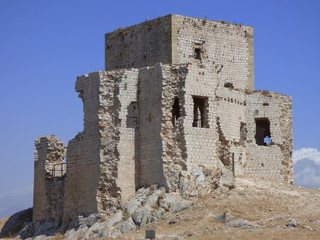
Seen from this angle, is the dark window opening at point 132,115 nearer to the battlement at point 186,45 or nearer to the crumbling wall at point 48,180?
the battlement at point 186,45

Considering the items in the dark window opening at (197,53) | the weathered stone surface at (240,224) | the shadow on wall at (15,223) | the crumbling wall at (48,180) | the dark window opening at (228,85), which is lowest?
the shadow on wall at (15,223)

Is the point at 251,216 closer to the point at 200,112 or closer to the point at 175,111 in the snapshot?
the point at 200,112

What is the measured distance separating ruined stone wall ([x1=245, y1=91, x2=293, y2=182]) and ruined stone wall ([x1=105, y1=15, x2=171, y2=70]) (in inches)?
179

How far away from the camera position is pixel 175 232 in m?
34.2

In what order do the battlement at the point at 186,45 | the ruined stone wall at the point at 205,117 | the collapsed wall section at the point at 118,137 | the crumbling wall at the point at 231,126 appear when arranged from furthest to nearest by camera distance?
the battlement at the point at 186,45
the crumbling wall at the point at 231,126
the collapsed wall section at the point at 118,137
the ruined stone wall at the point at 205,117

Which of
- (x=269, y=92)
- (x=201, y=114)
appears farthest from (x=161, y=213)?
(x=269, y=92)

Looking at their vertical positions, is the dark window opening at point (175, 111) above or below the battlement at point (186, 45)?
below

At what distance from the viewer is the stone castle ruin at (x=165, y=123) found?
1510 inches

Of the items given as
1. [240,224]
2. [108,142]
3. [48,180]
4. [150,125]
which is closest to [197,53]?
[150,125]

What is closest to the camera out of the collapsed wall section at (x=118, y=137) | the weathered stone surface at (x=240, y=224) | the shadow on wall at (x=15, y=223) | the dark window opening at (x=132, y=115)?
the weathered stone surface at (x=240, y=224)

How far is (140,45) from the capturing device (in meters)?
43.2

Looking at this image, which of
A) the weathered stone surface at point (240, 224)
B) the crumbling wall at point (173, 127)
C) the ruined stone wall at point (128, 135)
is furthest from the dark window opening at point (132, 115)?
the weathered stone surface at point (240, 224)

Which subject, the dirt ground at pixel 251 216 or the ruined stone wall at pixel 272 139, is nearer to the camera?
the dirt ground at pixel 251 216

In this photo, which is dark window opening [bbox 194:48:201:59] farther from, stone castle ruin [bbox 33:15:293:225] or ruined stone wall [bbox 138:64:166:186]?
ruined stone wall [bbox 138:64:166:186]
